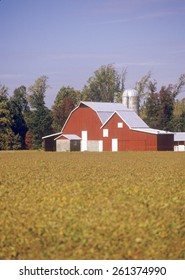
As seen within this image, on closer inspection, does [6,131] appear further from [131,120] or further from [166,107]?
[166,107]

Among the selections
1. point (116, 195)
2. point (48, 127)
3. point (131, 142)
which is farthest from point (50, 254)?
point (48, 127)

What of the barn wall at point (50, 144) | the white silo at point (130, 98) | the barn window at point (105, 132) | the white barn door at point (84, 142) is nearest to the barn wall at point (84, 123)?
the white barn door at point (84, 142)

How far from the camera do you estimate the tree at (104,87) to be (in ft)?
290

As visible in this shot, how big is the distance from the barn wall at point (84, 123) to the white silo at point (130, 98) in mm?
11835

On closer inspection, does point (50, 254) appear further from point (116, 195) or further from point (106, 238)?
point (116, 195)

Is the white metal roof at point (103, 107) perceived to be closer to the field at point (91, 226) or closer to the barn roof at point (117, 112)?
the barn roof at point (117, 112)

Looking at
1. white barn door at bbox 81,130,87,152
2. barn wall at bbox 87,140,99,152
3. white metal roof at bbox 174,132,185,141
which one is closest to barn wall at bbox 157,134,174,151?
white metal roof at bbox 174,132,185,141

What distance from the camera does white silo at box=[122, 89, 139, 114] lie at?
287 ft

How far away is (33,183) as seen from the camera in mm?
17766

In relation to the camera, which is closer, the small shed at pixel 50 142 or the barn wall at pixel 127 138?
the barn wall at pixel 127 138

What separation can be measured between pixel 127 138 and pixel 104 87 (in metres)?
24.8

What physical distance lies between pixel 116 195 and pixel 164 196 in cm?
114

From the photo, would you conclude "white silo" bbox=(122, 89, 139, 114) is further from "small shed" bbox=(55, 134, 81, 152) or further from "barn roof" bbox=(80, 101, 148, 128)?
"small shed" bbox=(55, 134, 81, 152)

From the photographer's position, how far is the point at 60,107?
3600 inches
